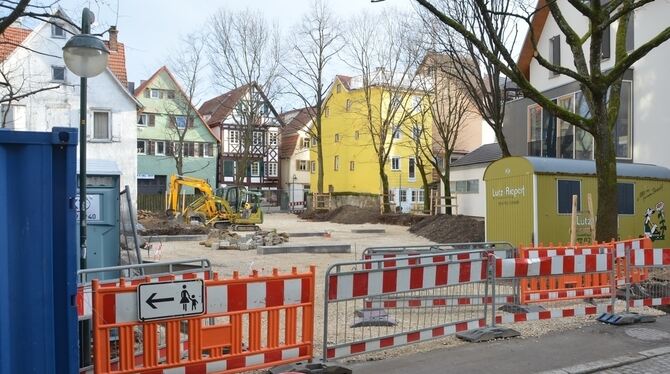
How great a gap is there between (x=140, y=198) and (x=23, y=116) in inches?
632

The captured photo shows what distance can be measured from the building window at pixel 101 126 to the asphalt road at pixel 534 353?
31.4 m

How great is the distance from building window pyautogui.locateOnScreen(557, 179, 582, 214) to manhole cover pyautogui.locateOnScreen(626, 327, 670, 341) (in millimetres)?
9219

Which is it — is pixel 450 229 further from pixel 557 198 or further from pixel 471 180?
pixel 557 198

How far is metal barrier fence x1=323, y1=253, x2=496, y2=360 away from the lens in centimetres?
648

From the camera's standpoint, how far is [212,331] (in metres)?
5.62

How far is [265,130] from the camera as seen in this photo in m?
65.5

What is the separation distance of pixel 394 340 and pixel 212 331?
2.18 m

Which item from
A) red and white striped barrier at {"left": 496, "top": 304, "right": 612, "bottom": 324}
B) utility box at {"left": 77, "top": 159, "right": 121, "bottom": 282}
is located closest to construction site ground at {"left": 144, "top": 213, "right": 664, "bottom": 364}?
red and white striped barrier at {"left": 496, "top": 304, "right": 612, "bottom": 324}

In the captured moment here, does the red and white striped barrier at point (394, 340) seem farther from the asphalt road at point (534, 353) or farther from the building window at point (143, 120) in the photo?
the building window at point (143, 120)

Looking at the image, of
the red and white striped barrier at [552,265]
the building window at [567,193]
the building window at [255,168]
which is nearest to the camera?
the red and white striped barrier at [552,265]

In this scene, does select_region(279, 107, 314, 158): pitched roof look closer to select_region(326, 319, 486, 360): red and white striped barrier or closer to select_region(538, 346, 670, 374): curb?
select_region(326, 319, 486, 360): red and white striped barrier

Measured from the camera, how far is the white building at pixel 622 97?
2238 centimetres

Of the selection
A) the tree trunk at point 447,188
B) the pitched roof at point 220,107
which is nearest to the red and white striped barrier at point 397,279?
the tree trunk at point 447,188

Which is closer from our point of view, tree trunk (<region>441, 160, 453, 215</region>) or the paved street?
the paved street
